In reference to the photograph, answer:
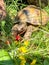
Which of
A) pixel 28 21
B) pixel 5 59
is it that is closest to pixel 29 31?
pixel 28 21

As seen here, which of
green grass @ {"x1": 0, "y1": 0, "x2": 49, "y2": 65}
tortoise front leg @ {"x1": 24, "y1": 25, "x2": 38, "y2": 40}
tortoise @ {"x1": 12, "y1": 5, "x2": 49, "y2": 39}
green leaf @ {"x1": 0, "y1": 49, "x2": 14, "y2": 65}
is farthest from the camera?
Answer: tortoise @ {"x1": 12, "y1": 5, "x2": 49, "y2": 39}

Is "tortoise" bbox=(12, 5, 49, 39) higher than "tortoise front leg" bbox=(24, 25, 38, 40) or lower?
higher

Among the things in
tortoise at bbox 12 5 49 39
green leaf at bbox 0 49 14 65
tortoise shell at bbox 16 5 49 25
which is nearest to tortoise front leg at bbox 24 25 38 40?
tortoise at bbox 12 5 49 39

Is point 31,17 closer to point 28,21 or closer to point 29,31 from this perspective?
point 28,21

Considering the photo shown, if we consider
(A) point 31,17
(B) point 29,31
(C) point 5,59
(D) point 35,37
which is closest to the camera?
(C) point 5,59

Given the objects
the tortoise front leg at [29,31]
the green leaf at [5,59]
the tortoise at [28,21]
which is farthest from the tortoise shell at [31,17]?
the green leaf at [5,59]

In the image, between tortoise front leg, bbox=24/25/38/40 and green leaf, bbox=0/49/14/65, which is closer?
green leaf, bbox=0/49/14/65

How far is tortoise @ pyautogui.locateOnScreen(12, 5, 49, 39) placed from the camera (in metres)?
3.91

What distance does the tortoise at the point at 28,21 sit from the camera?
154 inches

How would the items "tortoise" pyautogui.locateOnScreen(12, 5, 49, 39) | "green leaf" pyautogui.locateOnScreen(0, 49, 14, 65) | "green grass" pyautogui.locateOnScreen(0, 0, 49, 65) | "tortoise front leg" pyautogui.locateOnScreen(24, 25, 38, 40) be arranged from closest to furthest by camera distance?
1. "green leaf" pyautogui.locateOnScreen(0, 49, 14, 65)
2. "green grass" pyautogui.locateOnScreen(0, 0, 49, 65)
3. "tortoise front leg" pyautogui.locateOnScreen(24, 25, 38, 40)
4. "tortoise" pyautogui.locateOnScreen(12, 5, 49, 39)

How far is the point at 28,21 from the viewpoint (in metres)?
4.08

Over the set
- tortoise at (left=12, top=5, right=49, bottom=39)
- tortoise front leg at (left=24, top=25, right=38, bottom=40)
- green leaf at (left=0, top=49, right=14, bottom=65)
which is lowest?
tortoise front leg at (left=24, top=25, right=38, bottom=40)

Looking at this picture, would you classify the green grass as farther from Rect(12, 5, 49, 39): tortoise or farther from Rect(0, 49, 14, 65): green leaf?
Rect(0, 49, 14, 65): green leaf

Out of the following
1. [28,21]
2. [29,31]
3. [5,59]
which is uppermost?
[5,59]
